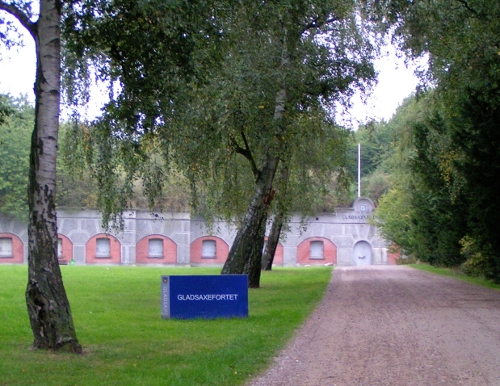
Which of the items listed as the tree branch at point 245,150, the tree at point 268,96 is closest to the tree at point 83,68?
the tree at point 268,96

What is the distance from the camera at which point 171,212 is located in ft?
183

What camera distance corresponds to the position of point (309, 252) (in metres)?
58.1

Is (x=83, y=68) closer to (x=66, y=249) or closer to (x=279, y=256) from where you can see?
(x=66, y=249)

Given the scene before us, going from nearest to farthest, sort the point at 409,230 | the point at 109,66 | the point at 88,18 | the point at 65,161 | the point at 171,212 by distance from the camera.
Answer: the point at 88,18 < the point at 109,66 < the point at 65,161 < the point at 409,230 < the point at 171,212

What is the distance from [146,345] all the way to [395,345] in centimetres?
381

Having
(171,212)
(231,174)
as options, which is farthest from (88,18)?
(171,212)

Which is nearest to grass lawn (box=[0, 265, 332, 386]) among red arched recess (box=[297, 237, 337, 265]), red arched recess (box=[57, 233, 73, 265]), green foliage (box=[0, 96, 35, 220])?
green foliage (box=[0, 96, 35, 220])

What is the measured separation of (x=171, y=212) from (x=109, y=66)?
43142mm

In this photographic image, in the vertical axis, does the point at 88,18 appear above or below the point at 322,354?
above

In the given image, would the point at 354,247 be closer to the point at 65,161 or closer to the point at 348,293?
the point at 348,293

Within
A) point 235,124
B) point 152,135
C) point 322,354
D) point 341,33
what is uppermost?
point 341,33

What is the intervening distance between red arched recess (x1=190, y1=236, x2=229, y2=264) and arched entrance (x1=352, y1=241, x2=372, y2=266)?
10937 mm

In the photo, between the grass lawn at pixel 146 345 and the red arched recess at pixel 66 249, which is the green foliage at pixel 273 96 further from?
the red arched recess at pixel 66 249

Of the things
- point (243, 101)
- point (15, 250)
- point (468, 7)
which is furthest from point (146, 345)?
point (15, 250)
